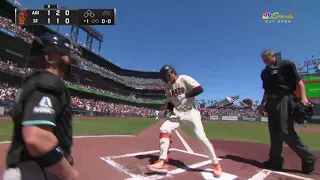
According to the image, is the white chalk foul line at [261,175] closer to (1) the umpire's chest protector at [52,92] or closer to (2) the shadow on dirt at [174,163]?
(2) the shadow on dirt at [174,163]

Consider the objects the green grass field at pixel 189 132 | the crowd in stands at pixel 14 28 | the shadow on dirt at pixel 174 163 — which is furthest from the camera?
the crowd in stands at pixel 14 28

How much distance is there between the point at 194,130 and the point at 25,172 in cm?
361

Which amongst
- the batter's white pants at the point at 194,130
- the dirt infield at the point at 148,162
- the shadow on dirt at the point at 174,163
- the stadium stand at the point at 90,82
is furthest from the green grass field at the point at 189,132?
the batter's white pants at the point at 194,130

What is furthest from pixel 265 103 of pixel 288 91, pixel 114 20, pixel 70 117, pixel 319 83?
pixel 319 83

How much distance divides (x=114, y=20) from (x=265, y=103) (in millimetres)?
13214

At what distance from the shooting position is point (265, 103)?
17.6 feet

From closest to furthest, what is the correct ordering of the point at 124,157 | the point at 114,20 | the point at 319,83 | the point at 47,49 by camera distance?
1. the point at 47,49
2. the point at 124,157
3. the point at 114,20
4. the point at 319,83

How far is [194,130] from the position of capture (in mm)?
4758

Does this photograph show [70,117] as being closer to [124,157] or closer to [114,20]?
[124,157]

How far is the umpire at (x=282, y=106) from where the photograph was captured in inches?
187

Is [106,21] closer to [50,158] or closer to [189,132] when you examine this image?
[189,132]

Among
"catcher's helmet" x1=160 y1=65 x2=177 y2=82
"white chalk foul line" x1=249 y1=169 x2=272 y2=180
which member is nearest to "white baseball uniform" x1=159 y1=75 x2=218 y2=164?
"catcher's helmet" x1=160 y1=65 x2=177 y2=82

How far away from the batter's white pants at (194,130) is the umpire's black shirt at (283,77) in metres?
1.79
